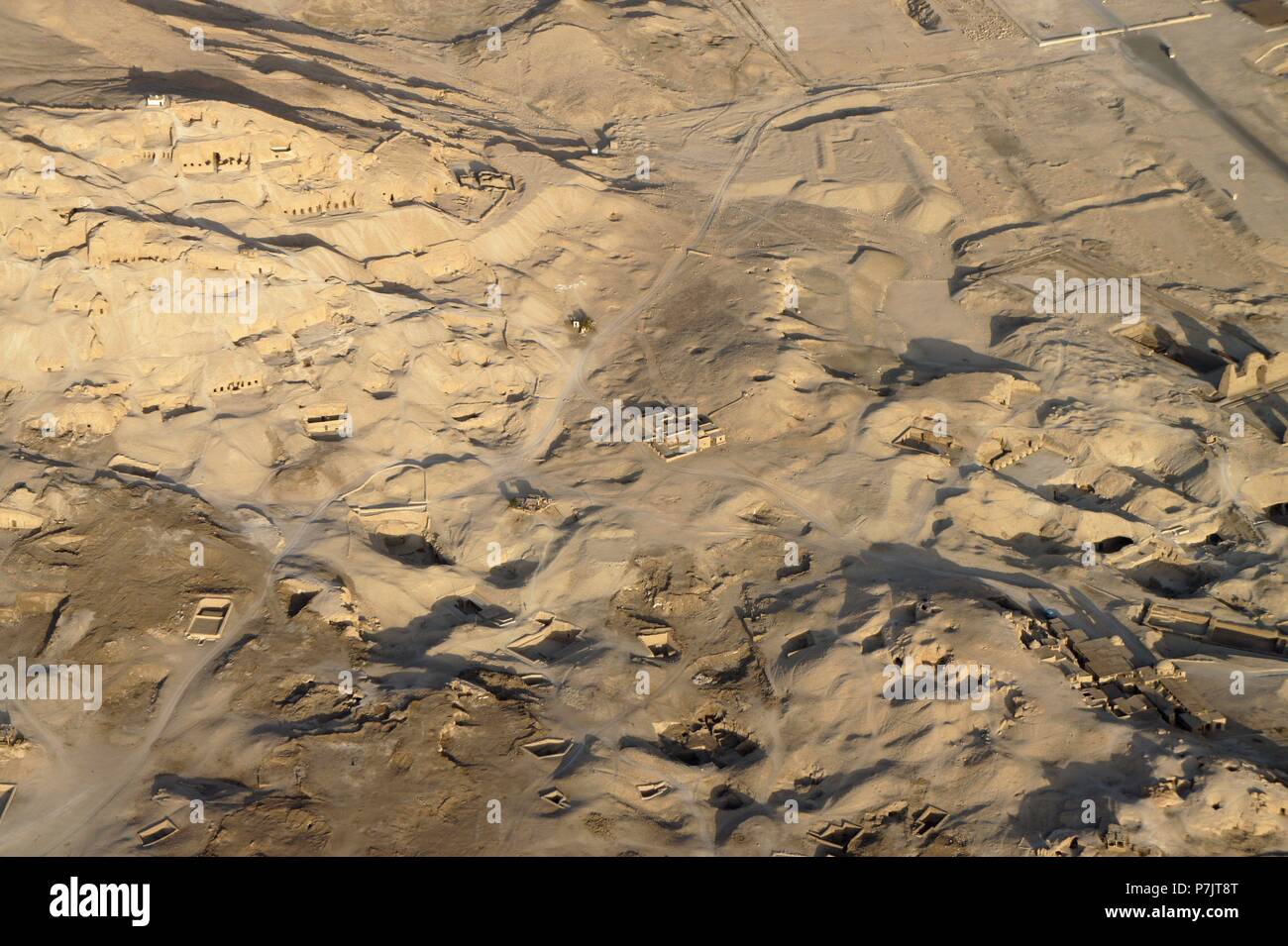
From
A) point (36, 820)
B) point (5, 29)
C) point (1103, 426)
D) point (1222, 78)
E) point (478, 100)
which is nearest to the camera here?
point (36, 820)

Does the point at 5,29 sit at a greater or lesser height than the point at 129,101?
greater

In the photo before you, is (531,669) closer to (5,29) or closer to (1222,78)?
(5,29)

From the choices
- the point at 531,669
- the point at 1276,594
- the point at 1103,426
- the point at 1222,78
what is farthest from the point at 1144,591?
the point at 1222,78

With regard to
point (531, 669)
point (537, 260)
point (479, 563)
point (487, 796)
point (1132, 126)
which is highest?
point (1132, 126)

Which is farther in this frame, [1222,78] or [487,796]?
[1222,78]

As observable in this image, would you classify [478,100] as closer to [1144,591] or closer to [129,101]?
[129,101]

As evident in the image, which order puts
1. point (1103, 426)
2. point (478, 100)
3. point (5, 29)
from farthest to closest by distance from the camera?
point (478, 100), point (5, 29), point (1103, 426)

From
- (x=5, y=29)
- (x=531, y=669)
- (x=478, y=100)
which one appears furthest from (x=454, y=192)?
(x=531, y=669)
